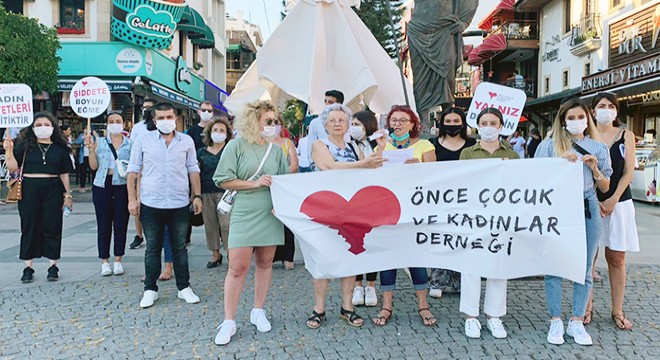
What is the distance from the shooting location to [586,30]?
2542 centimetres

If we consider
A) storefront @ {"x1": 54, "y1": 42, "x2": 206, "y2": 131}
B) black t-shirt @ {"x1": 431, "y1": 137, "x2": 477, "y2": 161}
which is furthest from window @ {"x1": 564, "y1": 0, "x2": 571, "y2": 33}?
black t-shirt @ {"x1": 431, "y1": 137, "x2": 477, "y2": 161}

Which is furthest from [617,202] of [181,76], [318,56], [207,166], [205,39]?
[205,39]

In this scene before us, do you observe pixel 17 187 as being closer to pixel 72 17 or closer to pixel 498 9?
pixel 72 17

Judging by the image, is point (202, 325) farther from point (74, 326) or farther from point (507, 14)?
point (507, 14)

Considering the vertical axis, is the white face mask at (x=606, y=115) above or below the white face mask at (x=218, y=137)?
above

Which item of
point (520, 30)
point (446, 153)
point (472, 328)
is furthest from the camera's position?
point (520, 30)

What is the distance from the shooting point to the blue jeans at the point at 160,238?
5.21m

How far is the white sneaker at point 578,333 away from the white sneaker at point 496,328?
503 millimetres

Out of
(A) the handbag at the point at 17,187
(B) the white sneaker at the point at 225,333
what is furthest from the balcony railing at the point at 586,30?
(B) the white sneaker at the point at 225,333

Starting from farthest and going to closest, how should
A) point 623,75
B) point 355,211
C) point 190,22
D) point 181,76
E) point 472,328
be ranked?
point 181,76
point 190,22
point 623,75
point 355,211
point 472,328

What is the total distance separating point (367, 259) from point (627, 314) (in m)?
2.45

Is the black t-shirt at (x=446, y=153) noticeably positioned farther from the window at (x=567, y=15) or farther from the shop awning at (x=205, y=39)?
the window at (x=567, y=15)

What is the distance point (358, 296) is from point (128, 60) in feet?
55.7

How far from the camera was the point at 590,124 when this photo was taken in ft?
14.4
